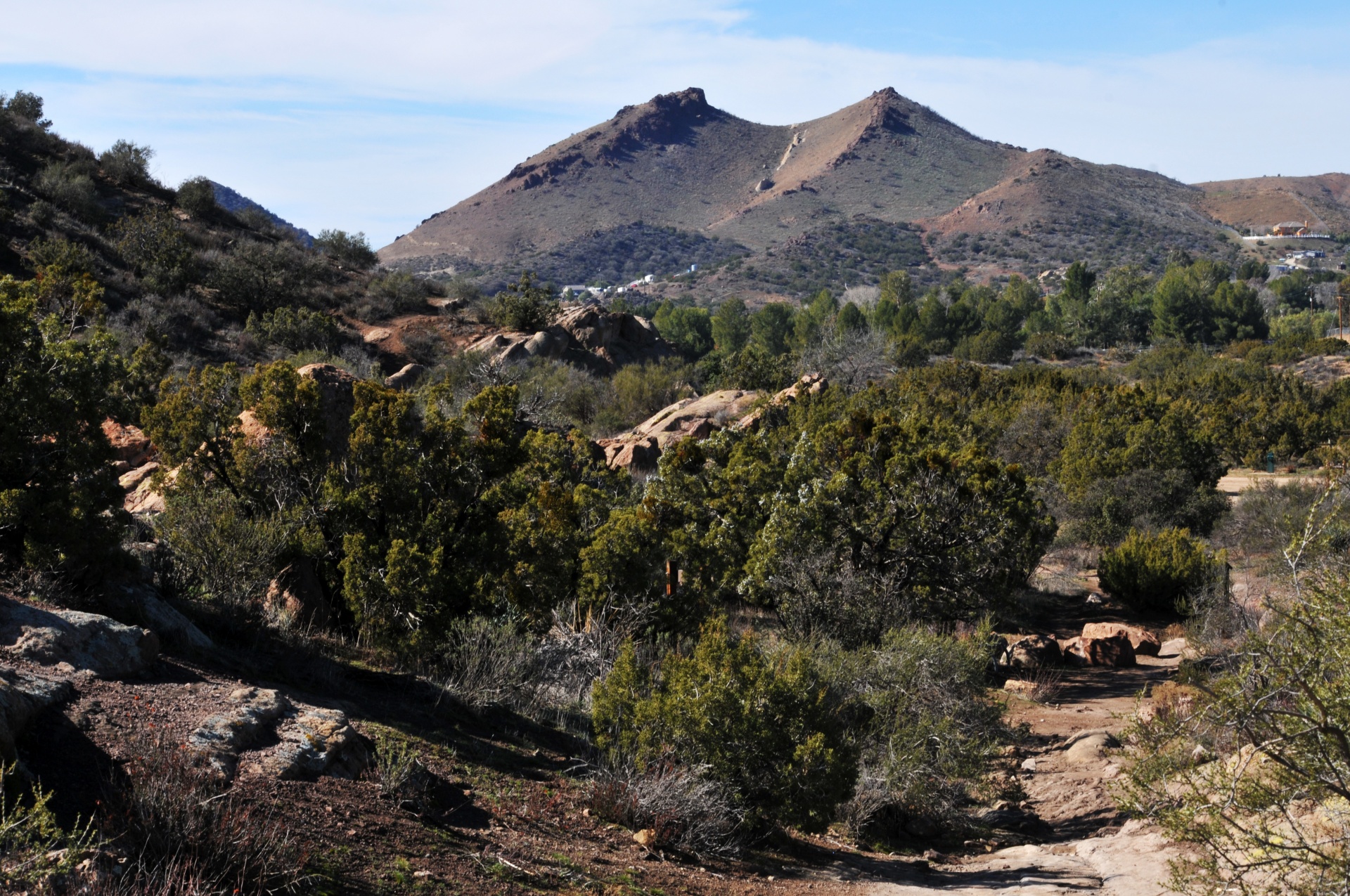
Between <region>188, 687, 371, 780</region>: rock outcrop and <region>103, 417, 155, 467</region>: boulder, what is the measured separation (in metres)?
11.2

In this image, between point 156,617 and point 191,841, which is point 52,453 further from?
point 191,841

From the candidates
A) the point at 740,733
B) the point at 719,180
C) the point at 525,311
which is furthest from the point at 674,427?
the point at 719,180

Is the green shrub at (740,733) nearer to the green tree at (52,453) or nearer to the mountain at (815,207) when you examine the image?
the green tree at (52,453)

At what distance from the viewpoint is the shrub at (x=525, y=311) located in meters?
39.6

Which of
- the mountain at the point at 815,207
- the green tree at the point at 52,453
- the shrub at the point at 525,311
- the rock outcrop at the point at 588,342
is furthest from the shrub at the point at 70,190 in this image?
the mountain at the point at 815,207

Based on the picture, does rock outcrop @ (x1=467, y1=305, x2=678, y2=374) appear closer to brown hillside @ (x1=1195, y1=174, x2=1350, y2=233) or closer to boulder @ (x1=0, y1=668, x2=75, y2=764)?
boulder @ (x1=0, y1=668, x2=75, y2=764)

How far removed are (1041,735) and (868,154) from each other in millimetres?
157979

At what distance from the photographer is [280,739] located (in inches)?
258

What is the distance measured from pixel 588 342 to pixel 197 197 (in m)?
17.9

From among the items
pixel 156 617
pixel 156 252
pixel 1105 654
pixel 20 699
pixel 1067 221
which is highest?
pixel 1067 221

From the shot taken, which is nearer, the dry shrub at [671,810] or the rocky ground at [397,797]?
the rocky ground at [397,797]

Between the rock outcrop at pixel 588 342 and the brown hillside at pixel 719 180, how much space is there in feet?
315

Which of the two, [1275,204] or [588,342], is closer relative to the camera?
[588,342]

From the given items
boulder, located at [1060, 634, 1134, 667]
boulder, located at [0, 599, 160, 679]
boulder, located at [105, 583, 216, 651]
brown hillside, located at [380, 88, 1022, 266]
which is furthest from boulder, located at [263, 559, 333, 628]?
brown hillside, located at [380, 88, 1022, 266]
